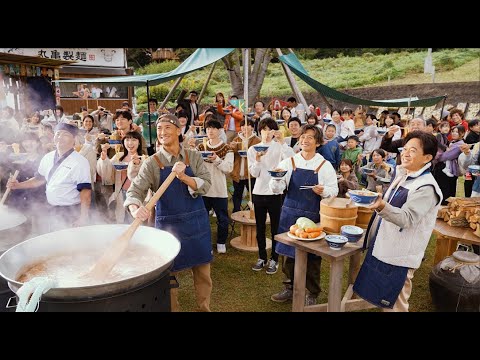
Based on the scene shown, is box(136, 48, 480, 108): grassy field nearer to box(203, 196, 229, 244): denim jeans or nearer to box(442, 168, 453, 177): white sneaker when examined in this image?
box(442, 168, 453, 177): white sneaker

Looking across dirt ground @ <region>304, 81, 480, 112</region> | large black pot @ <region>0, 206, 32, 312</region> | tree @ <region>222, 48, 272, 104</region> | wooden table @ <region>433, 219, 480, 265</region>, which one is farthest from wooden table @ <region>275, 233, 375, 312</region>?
dirt ground @ <region>304, 81, 480, 112</region>

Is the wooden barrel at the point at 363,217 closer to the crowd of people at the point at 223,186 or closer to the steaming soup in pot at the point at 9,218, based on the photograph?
the crowd of people at the point at 223,186

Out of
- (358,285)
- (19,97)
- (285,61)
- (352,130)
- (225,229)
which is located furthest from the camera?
(19,97)

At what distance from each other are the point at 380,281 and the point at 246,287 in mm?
1973

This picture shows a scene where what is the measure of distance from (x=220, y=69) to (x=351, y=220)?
28.6 meters

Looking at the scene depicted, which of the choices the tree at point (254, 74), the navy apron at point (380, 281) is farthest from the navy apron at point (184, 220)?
the tree at point (254, 74)

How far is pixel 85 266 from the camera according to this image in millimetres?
3006

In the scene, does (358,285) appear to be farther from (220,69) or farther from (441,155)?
(220,69)

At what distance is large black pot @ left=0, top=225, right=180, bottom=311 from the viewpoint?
7.19 feet

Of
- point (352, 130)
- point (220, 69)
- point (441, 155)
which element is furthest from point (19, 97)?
point (220, 69)

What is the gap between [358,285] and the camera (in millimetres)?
3385

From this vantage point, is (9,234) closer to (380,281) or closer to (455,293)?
(380,281)

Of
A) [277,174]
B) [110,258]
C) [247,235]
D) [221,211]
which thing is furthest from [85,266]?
[247,235]
